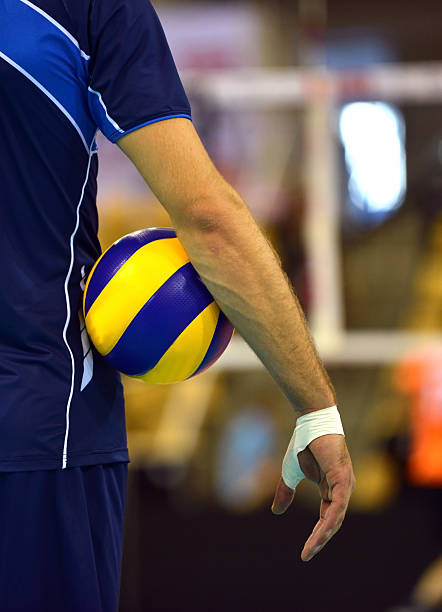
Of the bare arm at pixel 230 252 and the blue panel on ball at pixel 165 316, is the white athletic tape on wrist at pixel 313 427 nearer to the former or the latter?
the bare arm at pixel 230 252

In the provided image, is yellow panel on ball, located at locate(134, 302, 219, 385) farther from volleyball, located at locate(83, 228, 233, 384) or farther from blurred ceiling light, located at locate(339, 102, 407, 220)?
blurred ceiling light, located at locate(339, 102, 407, 220)

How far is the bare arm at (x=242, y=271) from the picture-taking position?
5.21 ft

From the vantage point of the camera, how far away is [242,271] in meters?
1.64

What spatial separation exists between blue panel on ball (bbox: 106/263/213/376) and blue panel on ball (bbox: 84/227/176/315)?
0.09m

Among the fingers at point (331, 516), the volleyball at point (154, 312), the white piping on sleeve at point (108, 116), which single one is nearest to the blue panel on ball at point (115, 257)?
the volleyball at point (154, 312)

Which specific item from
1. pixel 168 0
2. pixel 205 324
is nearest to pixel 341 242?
pixel 168 0

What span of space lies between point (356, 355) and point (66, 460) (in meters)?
3.87

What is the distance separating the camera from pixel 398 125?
5.72 meters

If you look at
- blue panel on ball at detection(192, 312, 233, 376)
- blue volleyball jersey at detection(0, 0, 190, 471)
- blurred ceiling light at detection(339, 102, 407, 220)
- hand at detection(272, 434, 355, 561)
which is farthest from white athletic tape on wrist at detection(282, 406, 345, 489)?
blurred ceiling light at detection(339, 102, 407, 220)

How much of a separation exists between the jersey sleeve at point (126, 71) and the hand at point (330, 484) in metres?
0.62

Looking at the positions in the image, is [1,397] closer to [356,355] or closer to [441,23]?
[356,355]

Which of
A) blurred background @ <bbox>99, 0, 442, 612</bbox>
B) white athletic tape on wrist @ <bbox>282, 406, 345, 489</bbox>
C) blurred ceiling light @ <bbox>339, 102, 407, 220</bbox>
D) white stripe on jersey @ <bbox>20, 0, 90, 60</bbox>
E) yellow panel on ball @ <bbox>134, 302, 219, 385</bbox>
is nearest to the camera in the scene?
white stripe on jersey @ <bbox>20, 0, 90, 60</bbox>

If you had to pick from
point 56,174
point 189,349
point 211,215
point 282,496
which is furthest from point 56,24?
point 282,496

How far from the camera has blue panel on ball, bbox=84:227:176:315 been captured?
1.73 m
